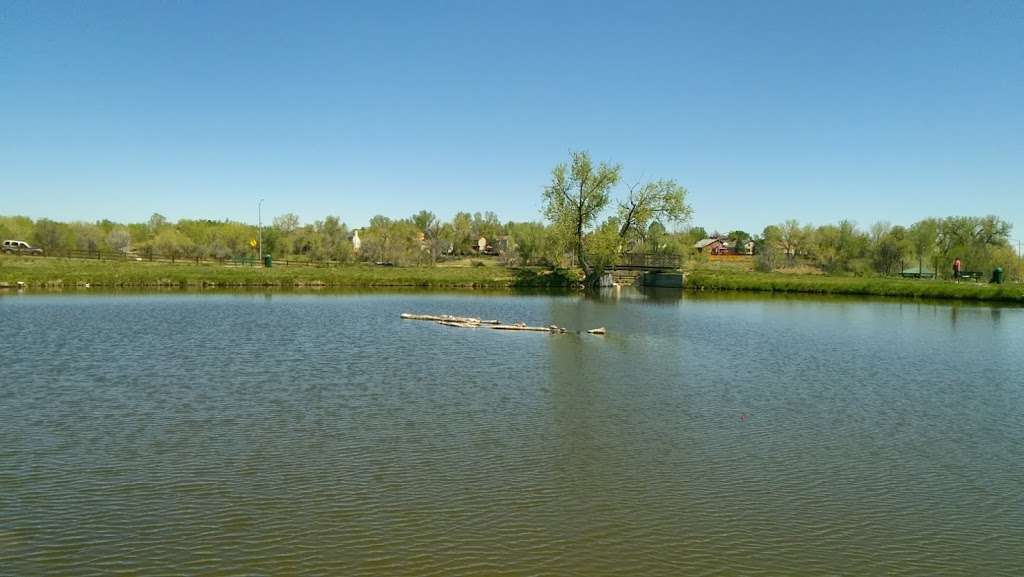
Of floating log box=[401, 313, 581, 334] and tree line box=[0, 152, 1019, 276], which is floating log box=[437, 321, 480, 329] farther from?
tree line box=[0, 152, 1019, 276]

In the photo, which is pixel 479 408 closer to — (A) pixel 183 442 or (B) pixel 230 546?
(A) pixel 183 442

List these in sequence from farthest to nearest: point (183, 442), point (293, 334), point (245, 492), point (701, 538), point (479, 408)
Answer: point (293, 334) → point (479, 408) → point (183, 442) → point (245, 492) → point (701, 538)

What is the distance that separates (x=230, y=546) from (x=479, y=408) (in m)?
8.27

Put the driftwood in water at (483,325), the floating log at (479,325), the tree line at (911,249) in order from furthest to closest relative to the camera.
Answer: the tree line at (911,249) < the floating log at (479,325) < the driftwood in water at (483,325)

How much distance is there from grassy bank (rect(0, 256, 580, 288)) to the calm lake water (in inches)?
1236

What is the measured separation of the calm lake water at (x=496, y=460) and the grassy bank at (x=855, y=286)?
36.9m

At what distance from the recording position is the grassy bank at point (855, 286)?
190 feet

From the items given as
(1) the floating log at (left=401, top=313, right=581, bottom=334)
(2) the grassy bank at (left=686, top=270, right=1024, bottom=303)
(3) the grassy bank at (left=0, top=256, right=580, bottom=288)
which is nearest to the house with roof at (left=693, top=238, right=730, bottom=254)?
(2) the grassy bank at (left=686, top=270, right=1024, bottom=303)

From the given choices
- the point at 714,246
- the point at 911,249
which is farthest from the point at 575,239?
the point at 714,246

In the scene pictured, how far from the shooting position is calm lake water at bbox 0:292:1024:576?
9031 millimetres

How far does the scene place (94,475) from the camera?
36.9 feet

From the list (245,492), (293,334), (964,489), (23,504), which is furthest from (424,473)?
(293,334)

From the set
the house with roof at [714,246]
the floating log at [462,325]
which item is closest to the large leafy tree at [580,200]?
the floating log at [462,325]

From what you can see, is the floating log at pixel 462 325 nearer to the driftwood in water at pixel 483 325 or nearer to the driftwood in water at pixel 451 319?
the driftwood in water at pixel 483 325
